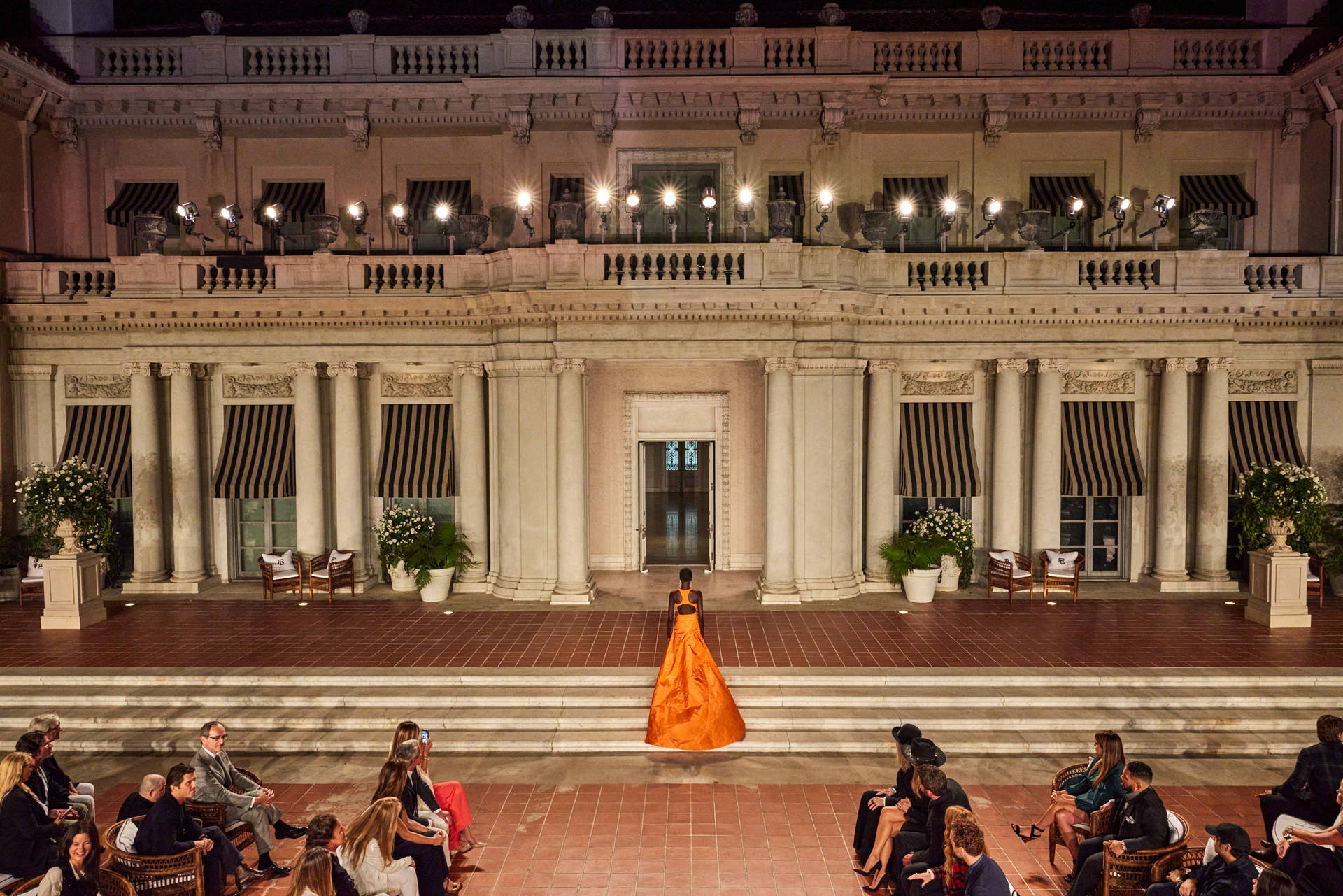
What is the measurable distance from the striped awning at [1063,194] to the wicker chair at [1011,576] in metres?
7.83

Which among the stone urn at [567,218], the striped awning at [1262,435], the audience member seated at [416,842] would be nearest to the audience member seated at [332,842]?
the audience member seated at [416,842]

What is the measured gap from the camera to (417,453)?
17094 millimetres

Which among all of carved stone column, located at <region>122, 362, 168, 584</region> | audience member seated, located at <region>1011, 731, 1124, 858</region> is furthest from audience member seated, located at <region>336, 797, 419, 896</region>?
carved stone column, located at <region>122, 362, 168, 584</region>

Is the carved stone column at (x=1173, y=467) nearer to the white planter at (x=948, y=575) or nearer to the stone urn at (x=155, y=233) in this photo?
the white planter at (x=948, y=575)

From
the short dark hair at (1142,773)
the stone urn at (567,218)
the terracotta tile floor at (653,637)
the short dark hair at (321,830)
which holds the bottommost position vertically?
the terracotta tile floor at (653,637)

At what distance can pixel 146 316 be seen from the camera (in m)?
16.2

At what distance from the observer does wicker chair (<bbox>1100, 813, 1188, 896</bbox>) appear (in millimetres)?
6398

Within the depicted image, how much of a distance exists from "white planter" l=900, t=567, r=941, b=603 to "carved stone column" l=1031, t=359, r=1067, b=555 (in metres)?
2.76

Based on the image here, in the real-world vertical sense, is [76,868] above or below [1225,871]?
below

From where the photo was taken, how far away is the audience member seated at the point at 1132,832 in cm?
650

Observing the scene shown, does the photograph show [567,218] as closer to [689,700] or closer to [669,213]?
[669,213]

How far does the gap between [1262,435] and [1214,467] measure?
180 centimetres

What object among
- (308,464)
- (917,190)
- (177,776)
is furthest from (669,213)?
(177,776)

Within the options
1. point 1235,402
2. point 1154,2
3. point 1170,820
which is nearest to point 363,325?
point 1170,820
